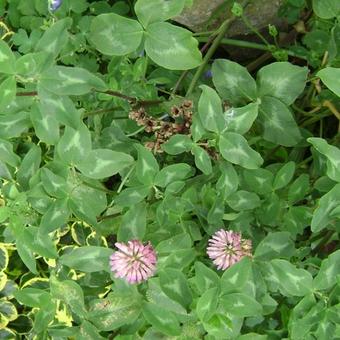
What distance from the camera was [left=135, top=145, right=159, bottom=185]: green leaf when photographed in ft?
4.13

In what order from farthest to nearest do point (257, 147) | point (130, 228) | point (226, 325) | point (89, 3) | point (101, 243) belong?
point (89, 3) → point (101, 243) → point (257, 147) → point (130, 228) → point (226, 325)

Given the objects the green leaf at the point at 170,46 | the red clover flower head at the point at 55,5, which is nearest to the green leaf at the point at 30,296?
the green leaf at the point at 170,46

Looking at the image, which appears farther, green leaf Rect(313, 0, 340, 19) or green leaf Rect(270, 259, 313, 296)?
green leaf Rect(313, 0, 340, 19)

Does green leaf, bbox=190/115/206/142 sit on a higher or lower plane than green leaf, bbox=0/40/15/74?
lower

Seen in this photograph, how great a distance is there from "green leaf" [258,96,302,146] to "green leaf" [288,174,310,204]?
0.10 meters

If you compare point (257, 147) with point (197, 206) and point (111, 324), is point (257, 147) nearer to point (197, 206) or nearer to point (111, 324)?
point (197, 206)

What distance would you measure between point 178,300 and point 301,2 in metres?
0.84

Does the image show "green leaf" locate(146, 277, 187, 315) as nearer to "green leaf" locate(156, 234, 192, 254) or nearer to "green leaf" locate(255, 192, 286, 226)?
"green leaf" locate(156, 234, 192, 254)

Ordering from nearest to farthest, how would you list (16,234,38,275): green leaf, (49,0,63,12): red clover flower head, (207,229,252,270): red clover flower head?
(207,229,252,270): red clover flower head < (16,234,38,275): green leaf < (49,0,63,12): red clover flower head

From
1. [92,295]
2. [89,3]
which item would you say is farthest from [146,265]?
[89,3]

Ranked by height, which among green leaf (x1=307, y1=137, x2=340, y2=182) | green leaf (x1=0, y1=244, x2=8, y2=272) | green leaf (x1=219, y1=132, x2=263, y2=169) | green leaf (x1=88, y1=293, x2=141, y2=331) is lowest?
green leaf (x1=0, y1=244, x2=8, y2=272)

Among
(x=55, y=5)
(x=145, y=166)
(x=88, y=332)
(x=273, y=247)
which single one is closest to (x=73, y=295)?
(x=88, y=332)

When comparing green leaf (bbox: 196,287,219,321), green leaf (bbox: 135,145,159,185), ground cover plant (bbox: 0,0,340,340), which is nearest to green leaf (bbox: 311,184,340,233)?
ground cover plant (bbox: 0,0,340,340)

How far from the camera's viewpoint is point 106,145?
1509mm
